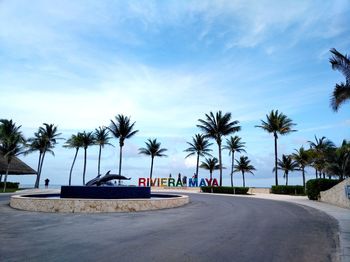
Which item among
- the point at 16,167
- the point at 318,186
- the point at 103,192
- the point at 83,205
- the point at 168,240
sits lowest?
the point at 168,240

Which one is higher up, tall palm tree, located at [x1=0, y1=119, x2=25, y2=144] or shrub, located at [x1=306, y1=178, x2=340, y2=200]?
tall palm tree, located at [x1=0, y1=119, x2=25, y2=144]

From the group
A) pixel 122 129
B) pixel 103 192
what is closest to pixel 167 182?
pixel 122 129

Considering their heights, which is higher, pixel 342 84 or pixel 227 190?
pixel 342 84

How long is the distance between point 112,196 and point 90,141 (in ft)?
149

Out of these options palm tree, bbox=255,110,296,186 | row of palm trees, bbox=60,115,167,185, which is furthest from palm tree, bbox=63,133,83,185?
palm tree, bbox=255,110,296,186

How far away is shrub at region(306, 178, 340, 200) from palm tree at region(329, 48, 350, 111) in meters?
9.47

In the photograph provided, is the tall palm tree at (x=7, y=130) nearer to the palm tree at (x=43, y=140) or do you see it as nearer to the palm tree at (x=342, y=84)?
the palm tree at (x=43, y=140)

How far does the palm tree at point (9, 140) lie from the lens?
1770 inches

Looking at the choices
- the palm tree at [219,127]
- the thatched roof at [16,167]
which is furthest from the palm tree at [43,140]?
the palm tree at [219,127]

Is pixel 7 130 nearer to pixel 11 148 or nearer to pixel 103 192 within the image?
pixel 11 148

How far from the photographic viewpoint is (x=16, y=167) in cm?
5066

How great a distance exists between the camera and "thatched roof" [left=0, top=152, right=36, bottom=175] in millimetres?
48131

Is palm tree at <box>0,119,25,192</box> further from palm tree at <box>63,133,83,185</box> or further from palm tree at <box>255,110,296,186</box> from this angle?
palm tree at <box>255,110,296,186</box>

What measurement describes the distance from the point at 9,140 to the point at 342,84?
41.7m
